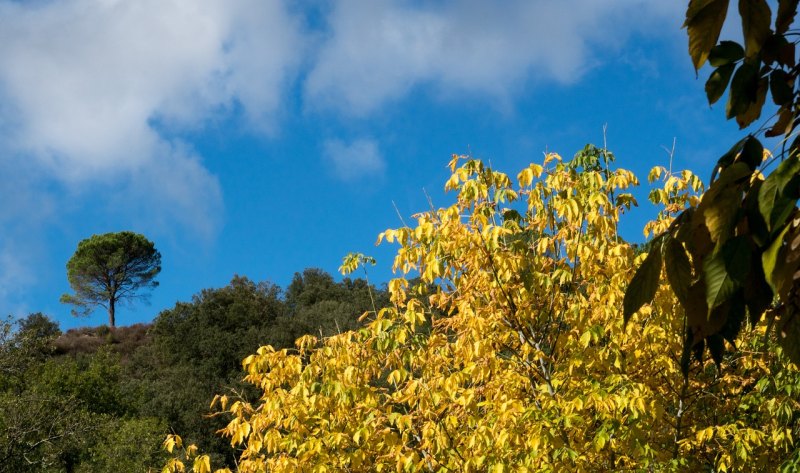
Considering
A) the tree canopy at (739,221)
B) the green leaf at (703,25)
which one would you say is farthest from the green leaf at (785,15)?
the green leaf at (703,25)

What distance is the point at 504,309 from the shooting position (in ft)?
26.3

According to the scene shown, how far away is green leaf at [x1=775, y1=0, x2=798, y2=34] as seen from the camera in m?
1.88

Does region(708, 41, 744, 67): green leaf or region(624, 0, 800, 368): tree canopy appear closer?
region(624, 0, 800, 368): tree canopy

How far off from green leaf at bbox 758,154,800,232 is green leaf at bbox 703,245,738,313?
0.11 metres

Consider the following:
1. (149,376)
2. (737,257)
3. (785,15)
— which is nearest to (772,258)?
(737,257)

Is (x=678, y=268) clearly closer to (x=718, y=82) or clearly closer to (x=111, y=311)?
(x=718, y=82)

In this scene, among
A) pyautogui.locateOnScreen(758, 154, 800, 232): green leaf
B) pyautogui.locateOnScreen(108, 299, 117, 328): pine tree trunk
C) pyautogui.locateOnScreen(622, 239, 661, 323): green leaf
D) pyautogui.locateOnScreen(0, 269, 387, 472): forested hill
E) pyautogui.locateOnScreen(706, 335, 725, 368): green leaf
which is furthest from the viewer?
pyautogui.locateOnScreen(108, 299, 117, 328): pine tree trunk

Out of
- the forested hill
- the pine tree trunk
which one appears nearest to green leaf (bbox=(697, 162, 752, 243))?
the forested hill

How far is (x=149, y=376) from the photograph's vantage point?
125ft

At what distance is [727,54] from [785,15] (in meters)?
0.30

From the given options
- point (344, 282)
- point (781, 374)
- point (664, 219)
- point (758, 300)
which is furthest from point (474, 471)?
point (344, 282)

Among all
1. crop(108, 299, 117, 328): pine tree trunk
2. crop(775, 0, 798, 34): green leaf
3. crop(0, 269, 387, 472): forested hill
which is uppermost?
crop(108, 299, 117, 328): pine tree trunk

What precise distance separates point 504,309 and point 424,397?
1.38 meters

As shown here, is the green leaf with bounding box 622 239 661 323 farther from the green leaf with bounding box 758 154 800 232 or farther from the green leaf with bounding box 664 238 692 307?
the green leaf with bounding box 758 154 800 232
